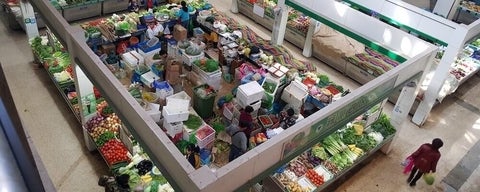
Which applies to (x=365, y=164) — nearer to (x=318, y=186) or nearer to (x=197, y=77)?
(x=318, y=186)

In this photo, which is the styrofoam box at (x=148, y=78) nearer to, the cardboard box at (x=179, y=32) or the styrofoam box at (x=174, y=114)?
the styrofoam box at (x=174, y=114)

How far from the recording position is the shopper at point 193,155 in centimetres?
691

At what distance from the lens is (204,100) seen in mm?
8352

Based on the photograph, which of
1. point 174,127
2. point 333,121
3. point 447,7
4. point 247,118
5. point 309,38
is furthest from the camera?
point 447,7

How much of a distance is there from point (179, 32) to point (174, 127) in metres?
3.91

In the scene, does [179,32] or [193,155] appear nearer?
[193,155]

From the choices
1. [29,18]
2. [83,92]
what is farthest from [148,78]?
[29,18]

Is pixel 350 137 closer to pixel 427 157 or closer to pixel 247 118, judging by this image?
pixel 427 157

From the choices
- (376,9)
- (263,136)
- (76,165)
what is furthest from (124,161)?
(376,9)

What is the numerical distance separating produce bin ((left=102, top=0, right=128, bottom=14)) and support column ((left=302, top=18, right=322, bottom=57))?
611cm

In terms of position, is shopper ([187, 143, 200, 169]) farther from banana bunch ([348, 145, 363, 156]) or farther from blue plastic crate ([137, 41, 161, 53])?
blue plastic crate ([137, 41, 161, 53])

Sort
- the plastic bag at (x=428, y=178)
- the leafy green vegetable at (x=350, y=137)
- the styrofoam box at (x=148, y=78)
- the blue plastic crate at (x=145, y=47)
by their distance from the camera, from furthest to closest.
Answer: the blue plastic crate at (x=145, y=47)
the styrofoam box at (x=148, y=78)
the leafy green vegetable at (x=350, y=137)
the plastic bag at (x=428, y=178)

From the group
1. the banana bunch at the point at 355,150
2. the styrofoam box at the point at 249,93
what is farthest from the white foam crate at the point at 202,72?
the banana bunch at the point at 355,150

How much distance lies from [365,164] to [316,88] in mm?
2006
